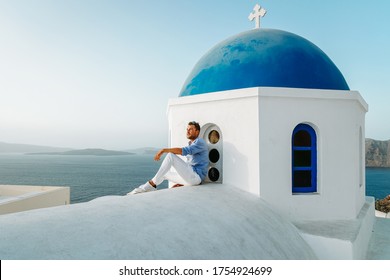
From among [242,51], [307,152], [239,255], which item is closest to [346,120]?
[307,152]

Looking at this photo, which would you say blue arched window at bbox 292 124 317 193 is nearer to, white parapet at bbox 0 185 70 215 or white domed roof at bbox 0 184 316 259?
white domed roof at bbox 0 184 316 259

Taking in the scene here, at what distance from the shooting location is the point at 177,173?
4902 mm

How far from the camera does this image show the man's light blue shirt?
5.00m

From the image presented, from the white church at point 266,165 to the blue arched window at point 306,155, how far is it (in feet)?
0.06

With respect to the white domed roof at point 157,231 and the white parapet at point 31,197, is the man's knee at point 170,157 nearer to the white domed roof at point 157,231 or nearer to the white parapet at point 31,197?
the white domed roof at point 157,231

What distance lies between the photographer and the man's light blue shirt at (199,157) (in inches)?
197

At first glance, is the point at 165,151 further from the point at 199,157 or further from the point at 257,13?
the point at 257,13

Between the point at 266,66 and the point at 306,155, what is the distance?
182 cm

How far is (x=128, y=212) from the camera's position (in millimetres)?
3031

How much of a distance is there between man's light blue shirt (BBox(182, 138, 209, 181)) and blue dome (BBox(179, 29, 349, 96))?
1.18 m

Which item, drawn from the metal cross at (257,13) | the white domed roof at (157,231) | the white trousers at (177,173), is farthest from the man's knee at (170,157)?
the metal cross at (257,13)

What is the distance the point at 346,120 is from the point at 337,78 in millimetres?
1078

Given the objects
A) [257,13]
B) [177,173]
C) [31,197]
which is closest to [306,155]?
[177,173]

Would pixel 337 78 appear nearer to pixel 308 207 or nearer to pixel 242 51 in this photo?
pixel 242 51
